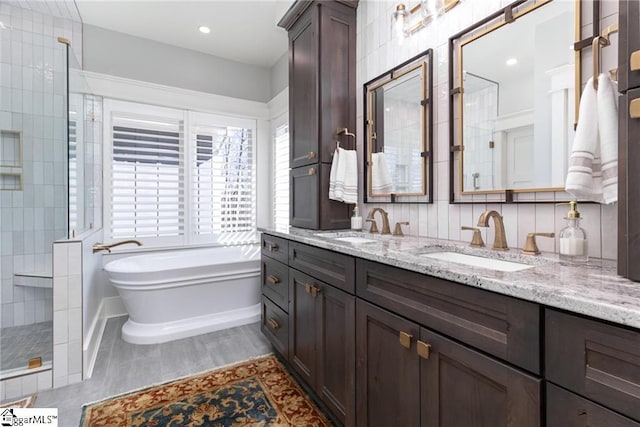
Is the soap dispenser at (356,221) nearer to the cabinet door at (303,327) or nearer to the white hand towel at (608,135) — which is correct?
the cabinet door at (303,327)

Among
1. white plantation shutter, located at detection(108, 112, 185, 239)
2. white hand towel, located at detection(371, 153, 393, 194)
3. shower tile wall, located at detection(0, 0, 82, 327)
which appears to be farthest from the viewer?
white plantation shutter, located at detection(108, 112, 185, 239)

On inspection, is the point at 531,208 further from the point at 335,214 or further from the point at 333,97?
the point at 333,97

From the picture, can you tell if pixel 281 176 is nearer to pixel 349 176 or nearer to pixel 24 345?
pixel 349 176

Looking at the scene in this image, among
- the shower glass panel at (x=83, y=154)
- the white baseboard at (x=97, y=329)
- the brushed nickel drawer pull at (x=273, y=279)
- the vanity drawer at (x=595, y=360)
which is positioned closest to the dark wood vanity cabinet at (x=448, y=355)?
the vanity drawer at (x=595, y=360)

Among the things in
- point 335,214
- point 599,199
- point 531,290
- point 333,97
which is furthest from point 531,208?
point 333,97

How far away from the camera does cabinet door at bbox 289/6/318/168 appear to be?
2.14m

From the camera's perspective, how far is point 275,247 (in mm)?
2105

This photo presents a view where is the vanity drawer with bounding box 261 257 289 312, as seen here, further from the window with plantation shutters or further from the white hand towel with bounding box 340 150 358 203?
the window with plantation shutters

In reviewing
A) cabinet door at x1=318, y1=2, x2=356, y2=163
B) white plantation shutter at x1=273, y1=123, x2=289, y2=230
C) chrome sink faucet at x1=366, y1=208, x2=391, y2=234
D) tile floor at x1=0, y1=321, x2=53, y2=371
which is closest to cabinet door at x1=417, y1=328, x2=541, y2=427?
chrome sink faucet at x1=366, y1=208, x2=391, y2=234

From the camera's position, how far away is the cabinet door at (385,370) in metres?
1.00

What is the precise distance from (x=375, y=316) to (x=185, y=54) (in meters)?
3.64

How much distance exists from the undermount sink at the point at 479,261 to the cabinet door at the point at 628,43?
23.5 inches

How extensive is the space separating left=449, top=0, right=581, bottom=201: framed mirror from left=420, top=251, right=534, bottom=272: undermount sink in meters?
0.31

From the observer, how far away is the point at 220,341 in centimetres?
249
